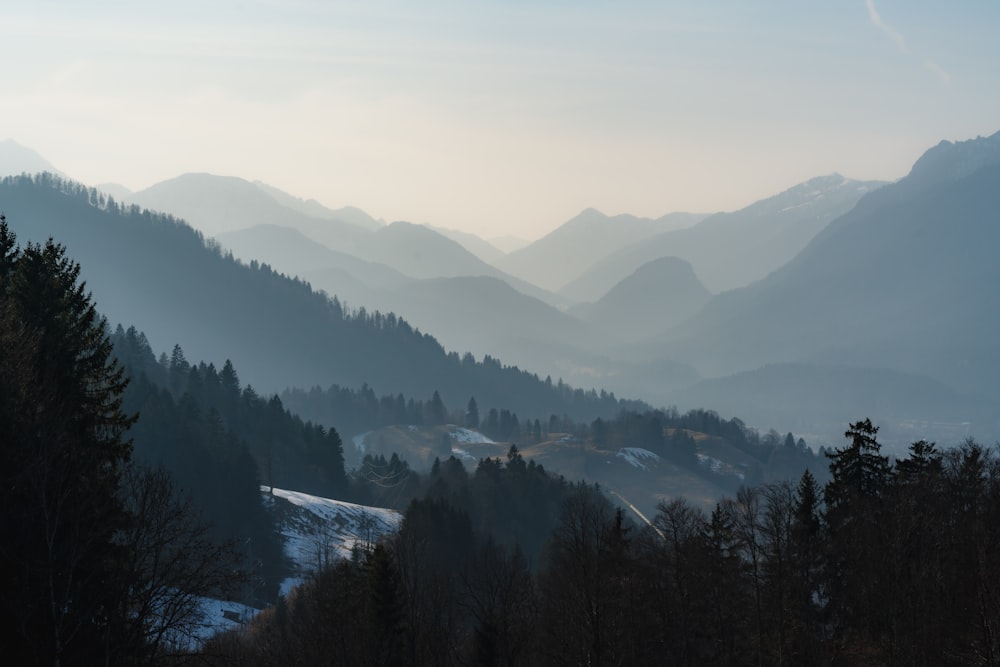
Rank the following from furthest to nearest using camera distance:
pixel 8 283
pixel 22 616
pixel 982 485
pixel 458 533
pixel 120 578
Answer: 1. pixel 458 533
2. pixel 982 485
3. pixel 8 283
4. pixel 120 578
5. pixel 22 616

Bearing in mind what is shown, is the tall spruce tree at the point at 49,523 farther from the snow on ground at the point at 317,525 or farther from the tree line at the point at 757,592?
the snow on ground at the point at 317,525

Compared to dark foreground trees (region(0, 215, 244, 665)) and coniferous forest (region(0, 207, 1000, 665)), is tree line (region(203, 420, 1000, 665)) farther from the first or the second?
dark foreground trees (region(0, 215, 244, 665))

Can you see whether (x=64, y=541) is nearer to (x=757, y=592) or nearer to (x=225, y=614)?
(x=757, y=592)

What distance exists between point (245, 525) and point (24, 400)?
99.6 meters

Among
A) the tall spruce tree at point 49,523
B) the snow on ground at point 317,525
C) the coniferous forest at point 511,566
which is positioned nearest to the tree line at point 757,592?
the coniferous forest at point 511,566

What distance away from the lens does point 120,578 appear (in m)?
29.4

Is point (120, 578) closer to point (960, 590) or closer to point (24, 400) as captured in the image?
point (24, 400)

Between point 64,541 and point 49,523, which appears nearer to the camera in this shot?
Answer: point 49,523

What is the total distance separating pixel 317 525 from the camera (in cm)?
13650

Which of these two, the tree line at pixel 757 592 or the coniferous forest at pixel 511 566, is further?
the tree line at pixel 757 592

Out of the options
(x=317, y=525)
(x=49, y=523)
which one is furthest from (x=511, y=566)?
(x=317, y=525)

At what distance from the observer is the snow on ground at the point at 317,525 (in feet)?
411

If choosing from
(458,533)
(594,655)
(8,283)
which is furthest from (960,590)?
(458,533)

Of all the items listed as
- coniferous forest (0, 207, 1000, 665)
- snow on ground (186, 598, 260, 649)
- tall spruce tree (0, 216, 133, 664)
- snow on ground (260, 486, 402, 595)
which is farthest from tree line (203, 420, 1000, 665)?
snow on ground (260, 486, 402, 595)
